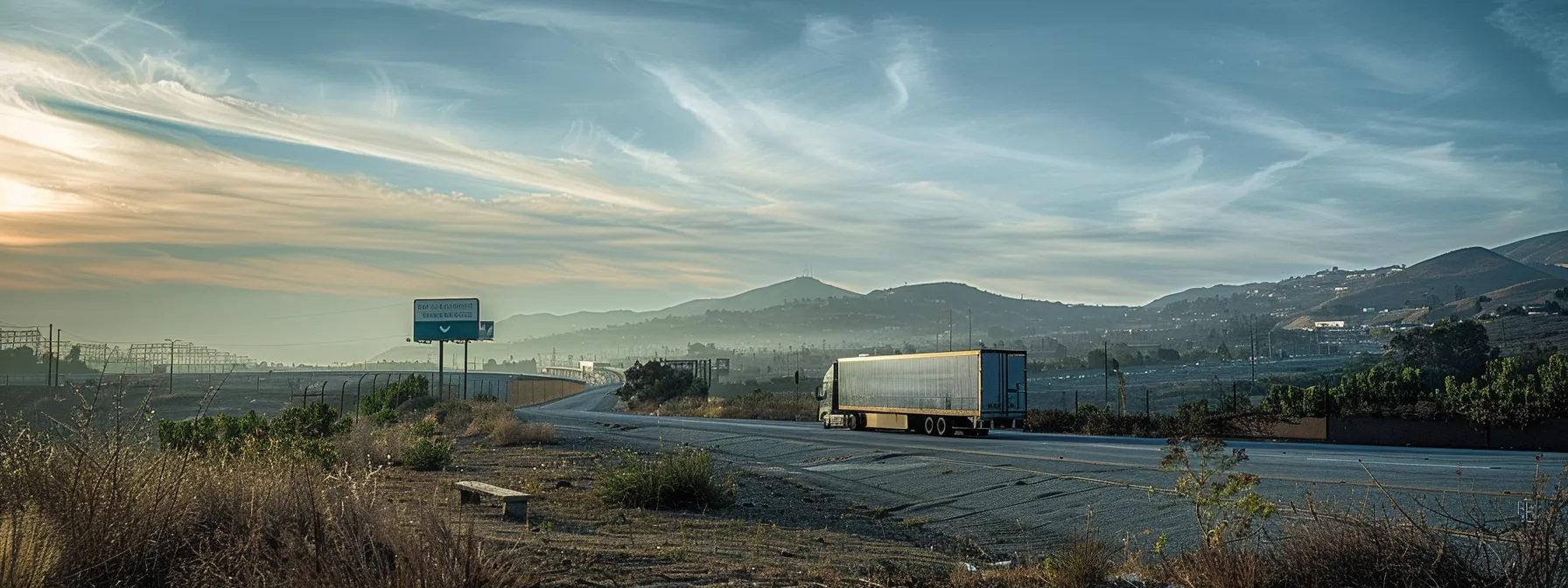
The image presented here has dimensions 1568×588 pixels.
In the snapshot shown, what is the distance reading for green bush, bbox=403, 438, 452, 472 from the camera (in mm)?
22688

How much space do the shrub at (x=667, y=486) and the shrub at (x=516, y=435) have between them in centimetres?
1490

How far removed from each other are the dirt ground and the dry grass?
2.54 feet

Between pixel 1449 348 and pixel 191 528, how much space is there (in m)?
67.7

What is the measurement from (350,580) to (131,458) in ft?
9.96

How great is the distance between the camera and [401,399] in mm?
60344

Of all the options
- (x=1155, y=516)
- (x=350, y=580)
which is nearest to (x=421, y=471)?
(x=1155, y=516)

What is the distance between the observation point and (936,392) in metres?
39.4

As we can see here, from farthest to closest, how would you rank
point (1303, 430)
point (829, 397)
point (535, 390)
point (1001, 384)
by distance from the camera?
point (535, 390) < point (829, 397) < point (1001, 384) < point (1303, 430)

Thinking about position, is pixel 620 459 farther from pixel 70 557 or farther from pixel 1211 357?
pixel 1211 357

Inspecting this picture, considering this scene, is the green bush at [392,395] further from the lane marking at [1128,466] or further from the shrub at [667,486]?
the shrub at [667,486]

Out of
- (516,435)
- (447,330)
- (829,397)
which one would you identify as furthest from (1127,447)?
(447,330)

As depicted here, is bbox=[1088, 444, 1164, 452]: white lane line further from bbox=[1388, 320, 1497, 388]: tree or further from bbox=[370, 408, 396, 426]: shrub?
bbox=[1388, 320, 1497, 388]: tree

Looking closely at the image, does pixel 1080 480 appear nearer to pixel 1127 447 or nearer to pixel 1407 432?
pixel 1127 447

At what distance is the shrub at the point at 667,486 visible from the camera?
1722 centimetres
